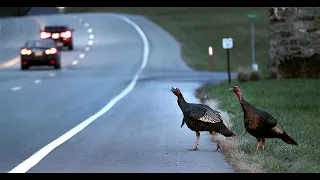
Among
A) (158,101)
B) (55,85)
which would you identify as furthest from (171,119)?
(55,85)

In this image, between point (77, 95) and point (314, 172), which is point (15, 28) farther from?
point (314, 172)

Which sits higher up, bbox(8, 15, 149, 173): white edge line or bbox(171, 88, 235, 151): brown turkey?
bbox(171, 88, 235, 151): brown turkey

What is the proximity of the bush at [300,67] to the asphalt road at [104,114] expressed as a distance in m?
3.69

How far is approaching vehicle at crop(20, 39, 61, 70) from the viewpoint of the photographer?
5241 centimetres

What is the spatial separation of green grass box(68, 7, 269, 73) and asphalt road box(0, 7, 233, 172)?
5.72 ft

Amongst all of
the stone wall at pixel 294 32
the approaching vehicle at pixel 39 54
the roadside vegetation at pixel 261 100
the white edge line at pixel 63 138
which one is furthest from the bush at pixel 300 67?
the approaching vehicle at pixel 39 54

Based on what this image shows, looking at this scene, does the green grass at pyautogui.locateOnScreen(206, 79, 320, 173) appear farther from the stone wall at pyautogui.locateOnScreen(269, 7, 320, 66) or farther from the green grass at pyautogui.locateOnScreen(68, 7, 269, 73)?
the green grass at pyautogui.locateOnScreen(68, 7, 269, 73)

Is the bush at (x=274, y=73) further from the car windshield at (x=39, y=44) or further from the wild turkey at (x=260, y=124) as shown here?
the wild turkey at (x=260, y=124)

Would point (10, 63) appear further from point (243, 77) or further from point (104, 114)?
point (104, 114)

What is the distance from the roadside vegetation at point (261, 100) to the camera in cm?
1394

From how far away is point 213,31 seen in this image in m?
78.2

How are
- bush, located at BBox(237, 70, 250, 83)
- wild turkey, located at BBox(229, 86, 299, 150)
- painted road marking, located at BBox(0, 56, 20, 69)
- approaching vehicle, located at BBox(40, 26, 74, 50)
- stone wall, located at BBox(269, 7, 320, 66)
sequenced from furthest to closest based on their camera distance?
approaching vehicle, located at BBox(40, 26, 74, 50) → painted road marking, located at BBox(0, 56, 20, 69) → bush, located at BBox(237, 70, 250, 83) → stone wall, located at BBox(269, 7, 320, 66) → wild turkey, located at BBox(229, 86, 299, 150)

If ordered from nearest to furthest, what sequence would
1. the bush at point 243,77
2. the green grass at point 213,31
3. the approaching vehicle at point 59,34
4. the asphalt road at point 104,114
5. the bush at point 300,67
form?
1. the asphalt road at point 104,114
2. the bush at point 300,67
3. the bush at point 243,77
4. the green grass at point 213,31
5. the approaching vehicle at point 59,34

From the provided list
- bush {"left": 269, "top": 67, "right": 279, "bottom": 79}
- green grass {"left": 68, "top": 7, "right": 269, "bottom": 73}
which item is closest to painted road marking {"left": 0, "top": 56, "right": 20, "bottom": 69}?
green grass {"left": 68, "top": 7, "right": 269, "bottom": 73}
